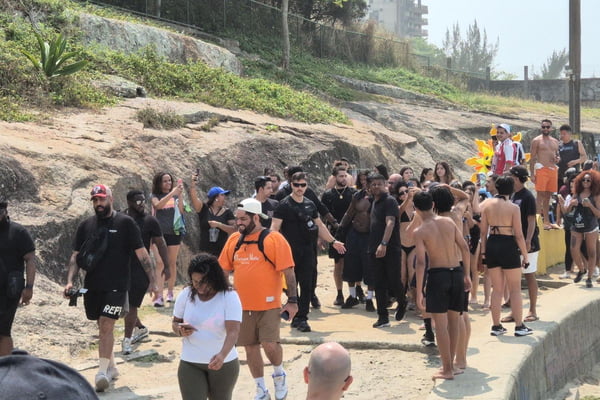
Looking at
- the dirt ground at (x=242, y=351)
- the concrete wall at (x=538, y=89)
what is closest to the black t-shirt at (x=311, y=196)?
the dirt ground at (x=242, y=351)

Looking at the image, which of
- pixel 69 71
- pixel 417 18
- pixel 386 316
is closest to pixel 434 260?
pixel 386 316

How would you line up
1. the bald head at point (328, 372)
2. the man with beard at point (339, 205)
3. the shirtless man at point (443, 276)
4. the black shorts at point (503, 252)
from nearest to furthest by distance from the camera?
1. the bald head at point (328, 372)
2. the shirtless man at point (443, 276)
3. the black shorts at point (503, 252)
4. the man with beard at point (339, 205)

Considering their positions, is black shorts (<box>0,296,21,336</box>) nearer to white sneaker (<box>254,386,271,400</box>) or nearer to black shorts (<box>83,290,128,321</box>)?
black shorts (<box>83,290,128,321</box>)

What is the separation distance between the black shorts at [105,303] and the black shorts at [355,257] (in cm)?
404

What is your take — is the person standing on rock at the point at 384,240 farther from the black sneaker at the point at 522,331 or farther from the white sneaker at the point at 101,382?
the white sneaker at the point at 101,382

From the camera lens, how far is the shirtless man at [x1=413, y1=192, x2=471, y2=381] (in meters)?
7.73

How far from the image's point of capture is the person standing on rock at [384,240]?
34.6 ft

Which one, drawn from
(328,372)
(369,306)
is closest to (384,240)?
(369,306)

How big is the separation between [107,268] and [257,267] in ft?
4.92

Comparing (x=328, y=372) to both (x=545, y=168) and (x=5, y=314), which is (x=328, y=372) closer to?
(x=5, y=314)

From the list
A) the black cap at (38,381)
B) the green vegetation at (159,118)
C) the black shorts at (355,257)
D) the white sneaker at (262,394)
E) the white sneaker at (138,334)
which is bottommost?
the white sneaker at (138,334)

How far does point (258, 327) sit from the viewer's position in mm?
7676

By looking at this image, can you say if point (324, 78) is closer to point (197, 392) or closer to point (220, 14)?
point (220, 14)

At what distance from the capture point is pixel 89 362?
345 inches
